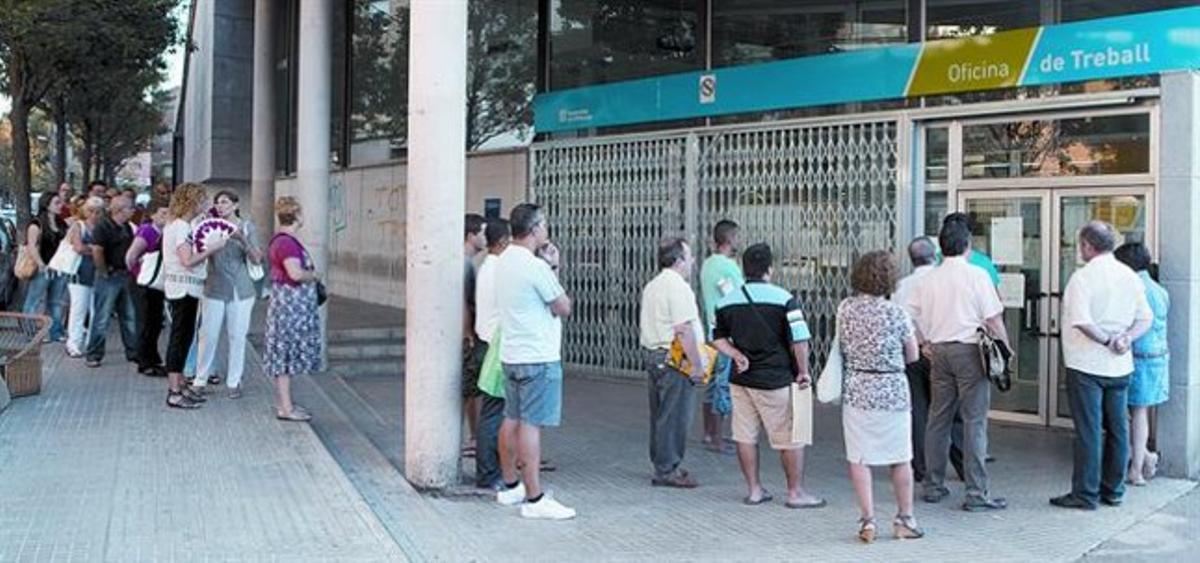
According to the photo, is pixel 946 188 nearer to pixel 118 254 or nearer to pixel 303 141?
pixel 303 141

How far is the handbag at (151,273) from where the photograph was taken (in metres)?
9.91

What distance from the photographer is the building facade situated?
28.4ft

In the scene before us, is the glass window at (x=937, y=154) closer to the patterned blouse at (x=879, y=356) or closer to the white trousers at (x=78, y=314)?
the patterned blouse at (x=879, y=356)

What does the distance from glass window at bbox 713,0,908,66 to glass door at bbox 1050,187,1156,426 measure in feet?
9.67

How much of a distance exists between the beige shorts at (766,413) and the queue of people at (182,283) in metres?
3.39

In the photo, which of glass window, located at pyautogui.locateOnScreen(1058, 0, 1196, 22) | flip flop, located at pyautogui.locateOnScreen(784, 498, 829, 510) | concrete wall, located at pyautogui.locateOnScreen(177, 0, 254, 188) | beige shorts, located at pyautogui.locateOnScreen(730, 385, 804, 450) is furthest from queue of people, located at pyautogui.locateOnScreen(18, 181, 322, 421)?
concrete wall, located at pyautogui.locateOnScreen(177, 0, 254, 188)

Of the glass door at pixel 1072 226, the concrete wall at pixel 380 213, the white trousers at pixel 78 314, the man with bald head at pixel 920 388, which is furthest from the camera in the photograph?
the concrete wall at pixel 380 213

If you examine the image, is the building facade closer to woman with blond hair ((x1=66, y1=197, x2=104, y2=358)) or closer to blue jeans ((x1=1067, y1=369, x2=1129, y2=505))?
blue jeans ((x1=1067, y1=369, x2=1129, y2=505))

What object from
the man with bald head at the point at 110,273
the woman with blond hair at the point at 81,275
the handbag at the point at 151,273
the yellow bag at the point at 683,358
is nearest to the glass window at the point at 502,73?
the man with bald head at the point at 110,273

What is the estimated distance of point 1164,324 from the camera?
7.43 m

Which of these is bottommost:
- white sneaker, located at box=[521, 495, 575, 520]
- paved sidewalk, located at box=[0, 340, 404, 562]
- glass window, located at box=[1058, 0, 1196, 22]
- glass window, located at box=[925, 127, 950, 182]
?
white sneaker, located at box=[521, 495, 575, 520]

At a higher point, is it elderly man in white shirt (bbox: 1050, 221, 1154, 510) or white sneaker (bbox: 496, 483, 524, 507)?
elderly man in white shirt (bbox: 1050, 221, 1154, 510)

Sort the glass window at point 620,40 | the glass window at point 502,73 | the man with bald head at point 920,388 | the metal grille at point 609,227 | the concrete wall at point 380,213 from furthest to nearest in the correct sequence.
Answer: the glass window at point 502,73 < the concrete wall at point 380,213 < the glass window at point 620,40 < the metal grille at point 609,227 < the man with bald head at point 920,388

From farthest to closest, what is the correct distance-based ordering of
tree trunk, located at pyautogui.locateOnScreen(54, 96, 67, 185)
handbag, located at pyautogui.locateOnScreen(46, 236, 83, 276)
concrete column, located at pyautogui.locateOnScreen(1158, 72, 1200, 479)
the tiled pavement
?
tree trunk, located at pyautogui.locateOnScreen(54, 96, 67, 185) < handbag, located at pyautogui.locateOnScreen(46, 236, 83, 276) < concrete column, located at pyautogui.locateOnScreen(1158, 72, 1200, 479) < the tiled pavement
